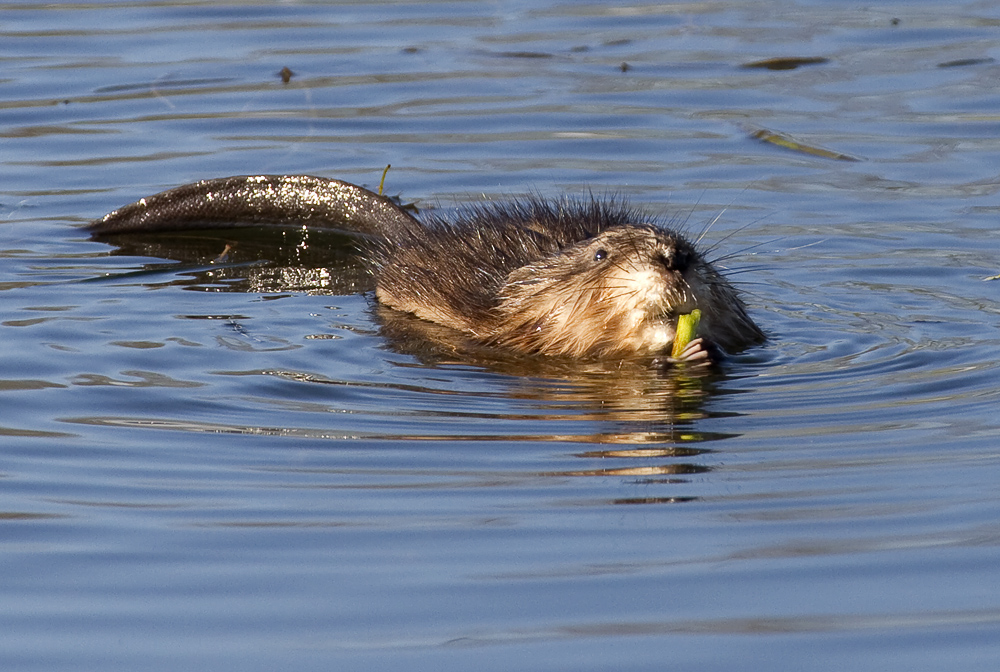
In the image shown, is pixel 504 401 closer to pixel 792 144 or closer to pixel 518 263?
pixel 518 263

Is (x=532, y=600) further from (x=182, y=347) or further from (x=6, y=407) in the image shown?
(x=182, y=347)

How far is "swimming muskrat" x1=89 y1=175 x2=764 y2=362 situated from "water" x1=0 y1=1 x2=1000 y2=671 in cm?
19

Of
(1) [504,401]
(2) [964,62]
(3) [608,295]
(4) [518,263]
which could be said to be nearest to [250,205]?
(4) [518,263]

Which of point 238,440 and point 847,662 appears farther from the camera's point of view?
point 238,440

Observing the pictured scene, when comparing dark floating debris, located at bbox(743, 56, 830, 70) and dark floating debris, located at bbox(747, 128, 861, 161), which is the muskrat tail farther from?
dark floating debris, located at bbox(743, 56, 830, 70)


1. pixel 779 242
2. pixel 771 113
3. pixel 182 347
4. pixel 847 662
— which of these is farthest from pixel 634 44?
pixel 847 662

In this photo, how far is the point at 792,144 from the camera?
9.83 m

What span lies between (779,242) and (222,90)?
15.4ft

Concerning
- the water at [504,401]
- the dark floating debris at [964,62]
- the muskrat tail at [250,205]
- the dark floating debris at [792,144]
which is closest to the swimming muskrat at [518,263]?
the muskrat tail at [250,205]

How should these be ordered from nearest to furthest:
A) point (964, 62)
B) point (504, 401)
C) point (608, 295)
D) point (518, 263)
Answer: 1. point (504, 401)
2. point (608, 295)
3. point (518, 263)
4. point (964, 62)

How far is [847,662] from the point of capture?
371 centimetres

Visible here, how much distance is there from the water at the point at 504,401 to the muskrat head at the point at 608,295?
0.22 m

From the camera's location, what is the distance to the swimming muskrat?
646cm

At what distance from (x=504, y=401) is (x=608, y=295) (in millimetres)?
787
